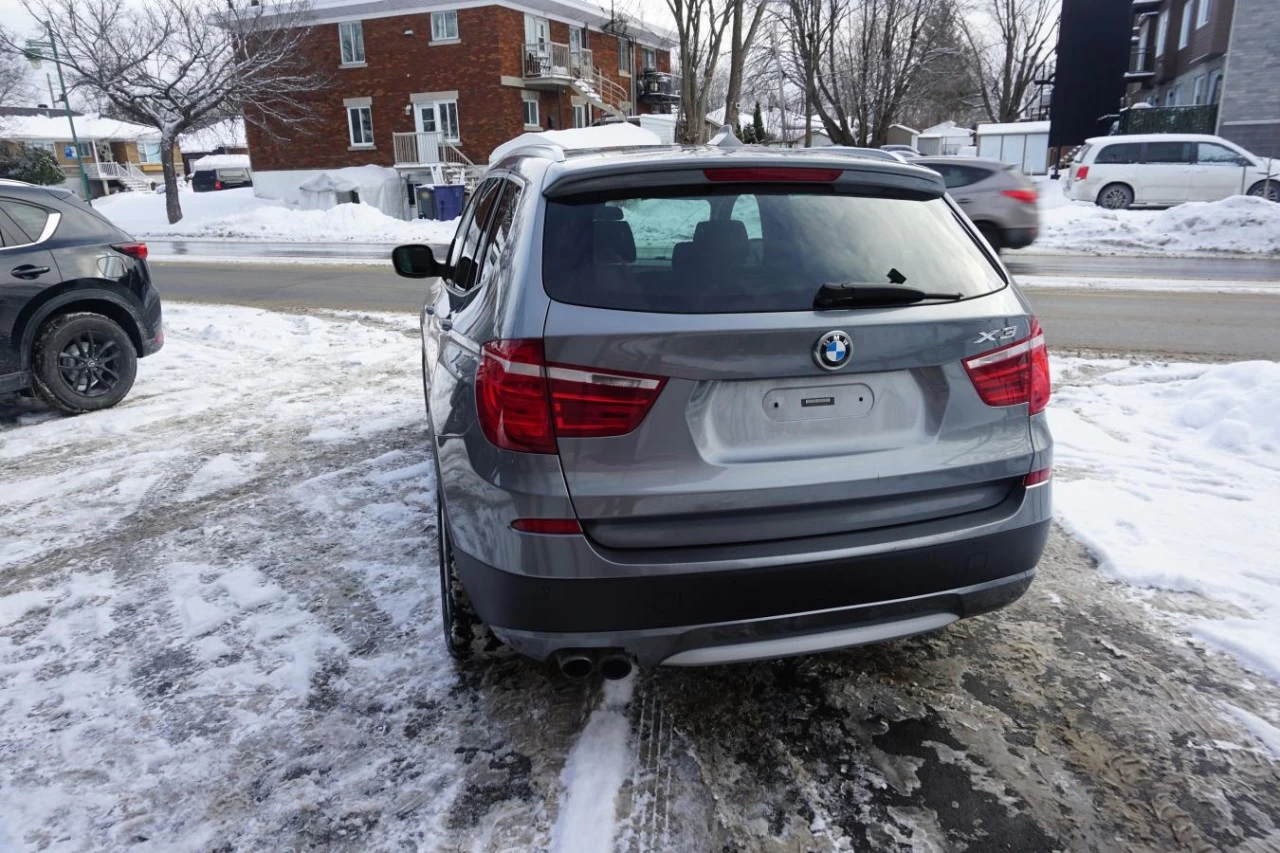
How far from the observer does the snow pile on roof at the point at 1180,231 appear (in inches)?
643

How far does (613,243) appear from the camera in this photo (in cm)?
259

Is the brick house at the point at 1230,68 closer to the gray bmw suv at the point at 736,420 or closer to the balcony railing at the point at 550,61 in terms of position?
the balcony railing at the point at 550,61

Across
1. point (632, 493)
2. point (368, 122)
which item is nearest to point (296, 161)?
point (368, 122)

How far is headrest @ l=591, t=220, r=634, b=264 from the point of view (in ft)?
8.31

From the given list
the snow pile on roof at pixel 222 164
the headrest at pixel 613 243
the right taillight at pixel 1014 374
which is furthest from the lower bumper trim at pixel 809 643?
the snow pile on roof at pixel 222 164

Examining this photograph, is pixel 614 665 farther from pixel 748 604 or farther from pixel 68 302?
pixel 68 302

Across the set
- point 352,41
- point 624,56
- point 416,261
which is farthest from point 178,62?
point 416,261

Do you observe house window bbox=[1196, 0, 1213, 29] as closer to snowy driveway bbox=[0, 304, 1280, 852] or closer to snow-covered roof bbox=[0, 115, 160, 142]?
snowy driveway bbox=[0, 304, 1280, 852]

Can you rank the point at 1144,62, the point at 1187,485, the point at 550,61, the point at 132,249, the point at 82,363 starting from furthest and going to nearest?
1. the point at 1144,62
2. the point at 550,61
3. the point at 132,249
4. the point at 82,363
5. the point at 1187,485

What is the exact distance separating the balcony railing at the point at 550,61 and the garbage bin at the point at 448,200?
8.89 meters

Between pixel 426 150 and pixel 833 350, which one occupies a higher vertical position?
pixel 426 150

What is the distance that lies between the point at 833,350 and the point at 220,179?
192 ft

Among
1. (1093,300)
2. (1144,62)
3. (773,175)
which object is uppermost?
(1144,62)

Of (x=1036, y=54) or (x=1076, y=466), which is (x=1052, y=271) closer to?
(x=1076, y=466)
